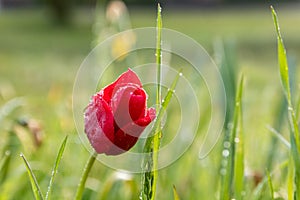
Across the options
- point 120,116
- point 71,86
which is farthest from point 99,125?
point 71,86

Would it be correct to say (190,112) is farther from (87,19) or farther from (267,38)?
(87,19)

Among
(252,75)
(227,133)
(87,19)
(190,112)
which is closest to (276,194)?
(227,133)

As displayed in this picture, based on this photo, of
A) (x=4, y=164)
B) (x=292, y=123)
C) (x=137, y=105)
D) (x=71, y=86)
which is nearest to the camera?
(x=137, y=105)

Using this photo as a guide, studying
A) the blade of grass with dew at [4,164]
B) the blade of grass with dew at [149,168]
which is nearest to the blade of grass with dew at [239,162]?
the blade of grass with dew at [149,168]

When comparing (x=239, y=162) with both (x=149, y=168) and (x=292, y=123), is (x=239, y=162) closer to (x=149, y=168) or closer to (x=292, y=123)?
(x=292, y=123)

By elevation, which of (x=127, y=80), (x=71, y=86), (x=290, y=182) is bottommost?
(x=290, y=182)

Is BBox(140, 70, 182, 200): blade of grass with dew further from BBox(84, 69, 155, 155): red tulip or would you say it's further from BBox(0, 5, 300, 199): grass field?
BBox(0, 5, 300, 199): grass field

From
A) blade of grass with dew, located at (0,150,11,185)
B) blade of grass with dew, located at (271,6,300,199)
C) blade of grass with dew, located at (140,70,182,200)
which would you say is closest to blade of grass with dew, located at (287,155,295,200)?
blade of grass with dew, located at (271,6,300,199)
